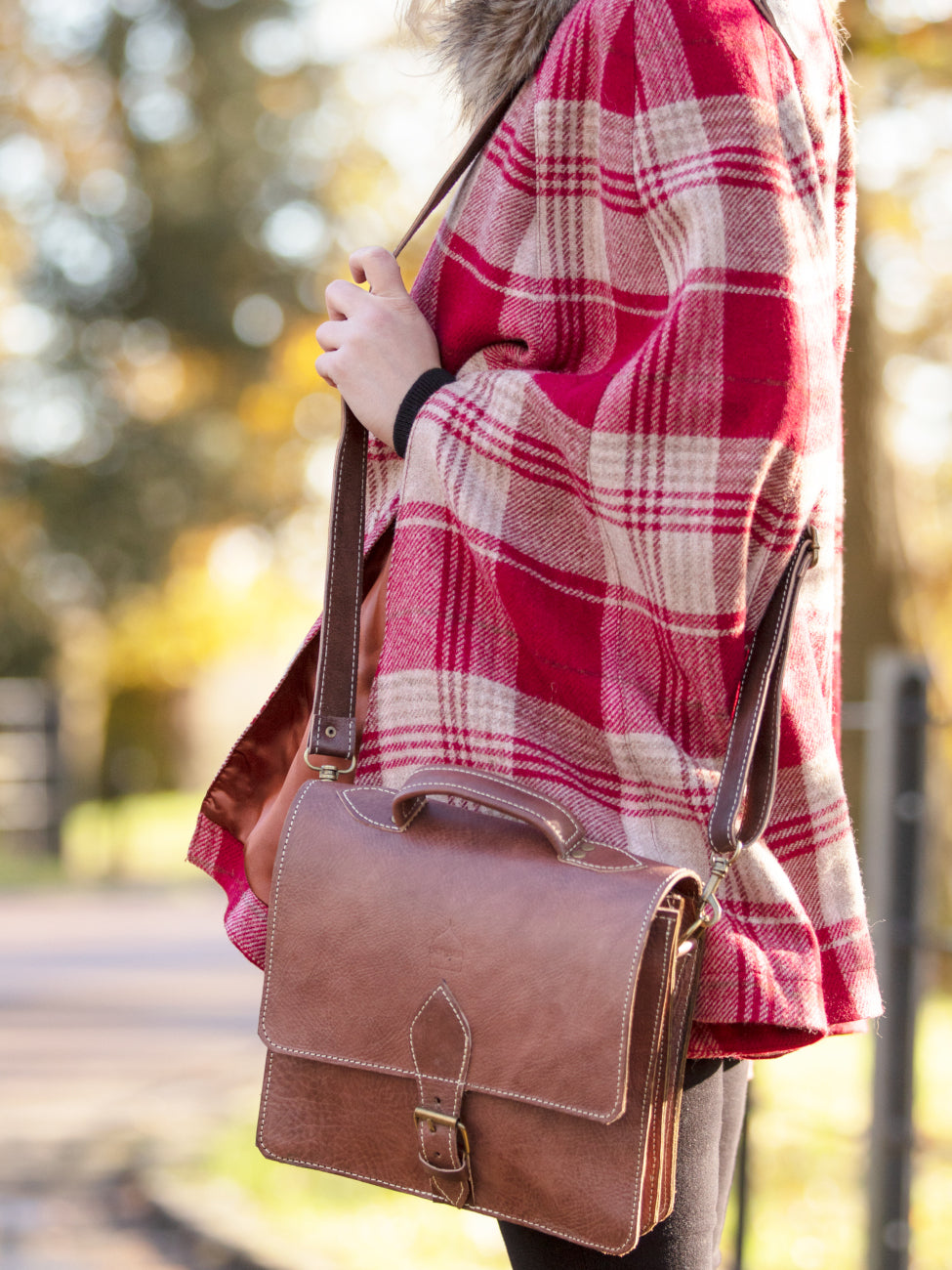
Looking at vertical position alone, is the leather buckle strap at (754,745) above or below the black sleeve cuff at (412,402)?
below

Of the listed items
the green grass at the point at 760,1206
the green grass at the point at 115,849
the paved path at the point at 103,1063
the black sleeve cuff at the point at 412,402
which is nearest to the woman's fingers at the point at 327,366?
the black sleeve cuff at the point at 412,402

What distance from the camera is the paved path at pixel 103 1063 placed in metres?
3.88

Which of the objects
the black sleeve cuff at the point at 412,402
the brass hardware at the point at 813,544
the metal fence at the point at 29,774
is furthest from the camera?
the metal fence at the point at 29,774

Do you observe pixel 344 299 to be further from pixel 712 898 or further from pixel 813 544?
pixel 712 898

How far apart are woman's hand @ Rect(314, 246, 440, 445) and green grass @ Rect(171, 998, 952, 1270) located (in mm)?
2203

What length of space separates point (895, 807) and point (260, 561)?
12.3 metres

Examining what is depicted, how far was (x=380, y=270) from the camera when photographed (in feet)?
4.66

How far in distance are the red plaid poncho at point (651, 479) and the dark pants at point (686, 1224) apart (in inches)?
3.0

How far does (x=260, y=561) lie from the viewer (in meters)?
14.6

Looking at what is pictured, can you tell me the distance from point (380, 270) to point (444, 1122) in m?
0.85

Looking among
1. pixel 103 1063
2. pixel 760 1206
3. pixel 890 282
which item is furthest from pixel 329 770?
pixel 890 282

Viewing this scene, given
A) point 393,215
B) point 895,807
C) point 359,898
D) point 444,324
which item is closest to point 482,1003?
point 359,898

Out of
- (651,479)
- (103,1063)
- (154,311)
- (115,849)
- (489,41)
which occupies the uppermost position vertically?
(489,41)

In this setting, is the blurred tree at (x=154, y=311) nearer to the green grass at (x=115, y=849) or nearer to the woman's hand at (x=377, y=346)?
the green grass at (x=115, y=849)
